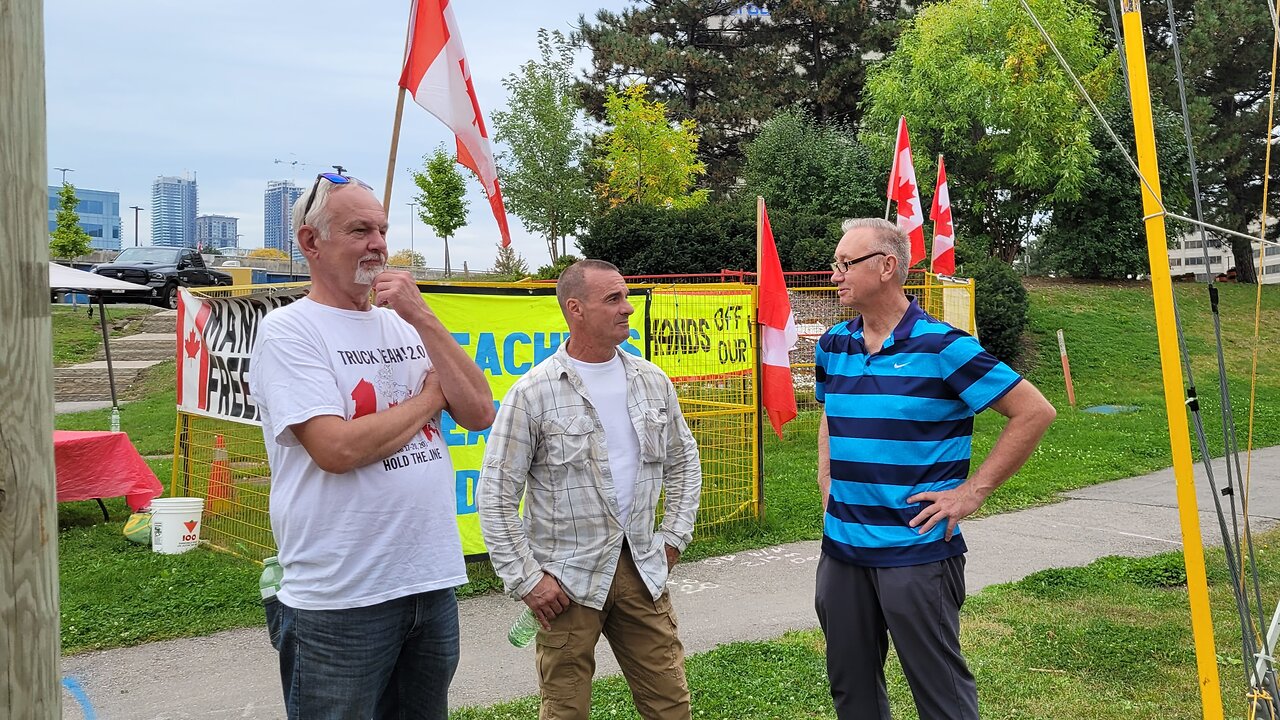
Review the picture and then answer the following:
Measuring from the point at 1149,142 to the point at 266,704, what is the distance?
4366 millimetres

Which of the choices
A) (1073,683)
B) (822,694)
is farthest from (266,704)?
(1073,683)

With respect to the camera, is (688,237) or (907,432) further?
(688,237)

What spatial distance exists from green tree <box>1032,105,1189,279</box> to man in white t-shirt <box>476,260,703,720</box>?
83.4 ft

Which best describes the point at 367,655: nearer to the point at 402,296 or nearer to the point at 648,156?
the point at 402,296

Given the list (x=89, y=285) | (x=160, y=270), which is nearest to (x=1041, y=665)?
(x=89, y=285)

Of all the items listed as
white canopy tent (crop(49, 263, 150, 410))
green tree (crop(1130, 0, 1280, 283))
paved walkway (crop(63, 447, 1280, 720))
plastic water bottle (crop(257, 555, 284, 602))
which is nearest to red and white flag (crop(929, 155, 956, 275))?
paved walkway (crop(63, 447, 1280, 720))

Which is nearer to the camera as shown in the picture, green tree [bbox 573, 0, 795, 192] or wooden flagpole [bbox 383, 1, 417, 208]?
wooden flagpole [bbox 383, 1, 417, 208]

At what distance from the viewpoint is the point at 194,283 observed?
27.3 m

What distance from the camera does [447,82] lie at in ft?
14.0

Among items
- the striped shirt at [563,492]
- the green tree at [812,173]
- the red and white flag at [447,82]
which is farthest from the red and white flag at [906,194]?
the green tree at [812,173]

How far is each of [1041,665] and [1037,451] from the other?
292 inches

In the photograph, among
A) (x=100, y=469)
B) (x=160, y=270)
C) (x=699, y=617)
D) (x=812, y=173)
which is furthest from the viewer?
(x=812, y=173)

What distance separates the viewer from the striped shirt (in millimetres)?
3088

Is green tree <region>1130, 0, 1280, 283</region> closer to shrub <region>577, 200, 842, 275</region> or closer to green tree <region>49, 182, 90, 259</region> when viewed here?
shrub <region>577, 200, 842, 275</region>
